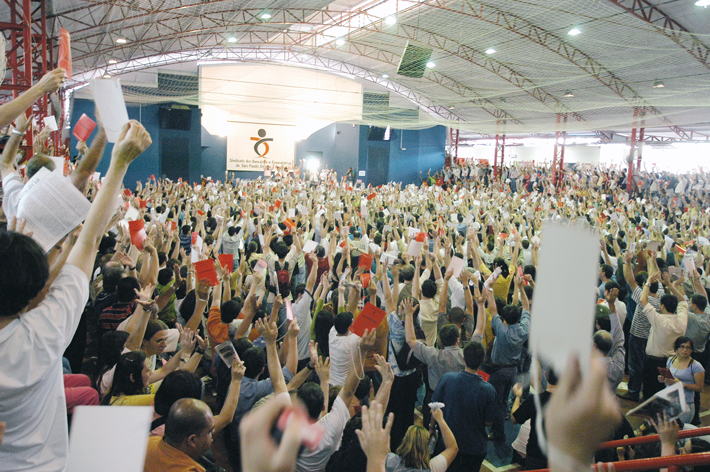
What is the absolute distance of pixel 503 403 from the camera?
12.5 feet

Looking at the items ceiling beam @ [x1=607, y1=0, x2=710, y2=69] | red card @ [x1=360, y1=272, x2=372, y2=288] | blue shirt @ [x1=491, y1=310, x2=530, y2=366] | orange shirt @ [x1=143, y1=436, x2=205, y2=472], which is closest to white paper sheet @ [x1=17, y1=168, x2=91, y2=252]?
orange shirt @ [x1=143, y1=436, x2=205, y2=472]

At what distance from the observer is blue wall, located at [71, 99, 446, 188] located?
1977cm

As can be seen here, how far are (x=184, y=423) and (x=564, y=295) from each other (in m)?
1.32

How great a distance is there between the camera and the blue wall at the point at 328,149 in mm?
19766

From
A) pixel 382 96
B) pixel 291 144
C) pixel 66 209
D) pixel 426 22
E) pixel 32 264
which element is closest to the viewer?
pixel 32 264

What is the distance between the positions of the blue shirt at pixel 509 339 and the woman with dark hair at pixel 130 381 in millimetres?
2378

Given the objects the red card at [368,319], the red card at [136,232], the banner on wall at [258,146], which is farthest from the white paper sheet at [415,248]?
the banner on wall at [258,146]

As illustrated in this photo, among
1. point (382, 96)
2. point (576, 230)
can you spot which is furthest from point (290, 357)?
point (382, 96)

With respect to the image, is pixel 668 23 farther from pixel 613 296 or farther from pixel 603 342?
pixel 603 342

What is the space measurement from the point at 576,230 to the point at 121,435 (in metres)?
1.16

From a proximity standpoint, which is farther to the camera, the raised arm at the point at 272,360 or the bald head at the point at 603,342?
the bald head at the point at 603,342

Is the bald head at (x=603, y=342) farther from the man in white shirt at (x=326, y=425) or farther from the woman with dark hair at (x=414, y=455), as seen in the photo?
the man in white shirt at (x=326, y=425)

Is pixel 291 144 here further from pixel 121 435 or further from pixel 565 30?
pixel 121 435

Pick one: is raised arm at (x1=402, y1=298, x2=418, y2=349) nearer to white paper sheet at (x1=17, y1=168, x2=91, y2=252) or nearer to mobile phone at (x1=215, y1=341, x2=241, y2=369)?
mobile phone at (x1=215, y1=341, x2=241, y2=369)
